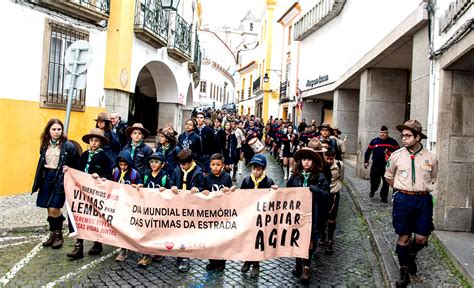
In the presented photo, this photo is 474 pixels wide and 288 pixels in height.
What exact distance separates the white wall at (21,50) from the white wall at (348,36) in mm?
7962

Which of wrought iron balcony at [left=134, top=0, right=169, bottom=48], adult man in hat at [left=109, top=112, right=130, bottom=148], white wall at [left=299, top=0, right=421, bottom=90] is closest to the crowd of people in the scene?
adult man in hat at [left=109, top=112, right=130, bottom=148]

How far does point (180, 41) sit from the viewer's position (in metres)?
17.6

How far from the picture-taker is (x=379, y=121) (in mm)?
13586

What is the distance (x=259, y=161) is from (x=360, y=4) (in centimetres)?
1059

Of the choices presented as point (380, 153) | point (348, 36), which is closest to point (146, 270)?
point (380, 153)

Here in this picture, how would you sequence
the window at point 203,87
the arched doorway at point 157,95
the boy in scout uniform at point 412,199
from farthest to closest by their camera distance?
the window at point 203,87, the arched doorway at point 157,95, the boy in scout uniform at point 412,199

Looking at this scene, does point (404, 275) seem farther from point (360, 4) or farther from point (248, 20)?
point (248, 20)

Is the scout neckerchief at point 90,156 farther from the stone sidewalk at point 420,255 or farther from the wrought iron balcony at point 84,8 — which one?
the wrought iron balcony at point 84,8

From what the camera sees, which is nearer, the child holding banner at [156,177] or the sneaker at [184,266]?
the sneaker at [184,266]

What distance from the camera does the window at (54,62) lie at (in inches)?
Answer: 403

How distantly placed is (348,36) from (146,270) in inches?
509

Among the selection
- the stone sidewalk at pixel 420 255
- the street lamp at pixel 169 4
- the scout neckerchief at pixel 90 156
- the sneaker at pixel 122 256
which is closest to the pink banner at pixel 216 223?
the sneaker at pixel 122 256

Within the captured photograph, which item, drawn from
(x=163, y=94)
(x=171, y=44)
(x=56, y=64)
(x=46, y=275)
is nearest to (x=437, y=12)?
(x=46, y=275)

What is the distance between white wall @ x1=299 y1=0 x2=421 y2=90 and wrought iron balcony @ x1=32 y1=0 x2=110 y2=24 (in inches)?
284
